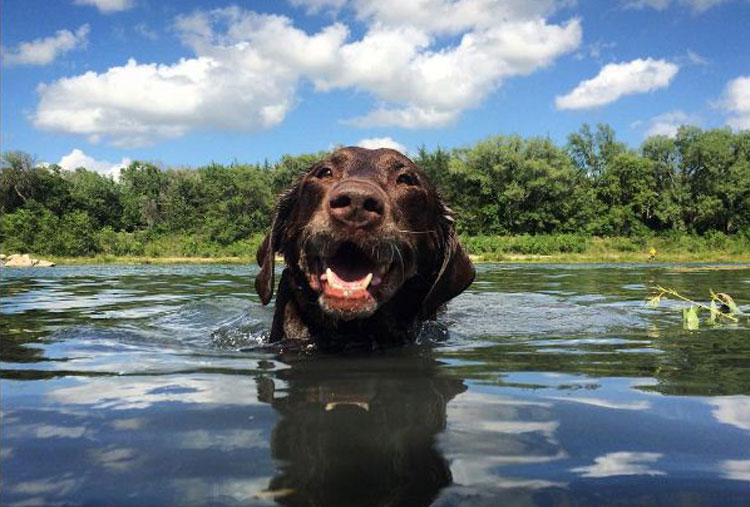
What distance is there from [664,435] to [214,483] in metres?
1.69

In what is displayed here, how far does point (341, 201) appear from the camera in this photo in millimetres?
3992

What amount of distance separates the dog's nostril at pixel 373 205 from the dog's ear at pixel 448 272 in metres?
1.29

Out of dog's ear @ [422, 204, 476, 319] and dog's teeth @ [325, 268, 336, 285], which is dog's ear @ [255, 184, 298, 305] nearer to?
dog's teeth @ [325, 268, 336, 285]

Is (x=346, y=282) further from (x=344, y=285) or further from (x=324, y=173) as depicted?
(x=324, y=173)

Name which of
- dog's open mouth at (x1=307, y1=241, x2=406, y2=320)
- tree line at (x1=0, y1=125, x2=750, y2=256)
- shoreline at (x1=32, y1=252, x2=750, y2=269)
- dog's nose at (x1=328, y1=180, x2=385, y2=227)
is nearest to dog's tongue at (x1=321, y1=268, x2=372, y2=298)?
dog's open mouth at (x1=307, y1=241, x2=406, y2=320)

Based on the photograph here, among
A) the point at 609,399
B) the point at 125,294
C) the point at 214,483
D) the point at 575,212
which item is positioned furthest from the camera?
the point at 575,212

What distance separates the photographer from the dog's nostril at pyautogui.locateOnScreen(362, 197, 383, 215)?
13.2 ft

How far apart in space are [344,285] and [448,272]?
1318 millimetres

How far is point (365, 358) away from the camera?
14.3 feet

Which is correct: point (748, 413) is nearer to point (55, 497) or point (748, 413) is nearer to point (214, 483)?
point (214, 483)

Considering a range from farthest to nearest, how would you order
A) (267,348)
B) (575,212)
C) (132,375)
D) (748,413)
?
(575,212), (267,348), (132,375), (748,413)

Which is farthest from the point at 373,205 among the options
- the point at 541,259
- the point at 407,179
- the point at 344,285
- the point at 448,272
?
the point at 541,259

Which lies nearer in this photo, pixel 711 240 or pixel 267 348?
pixel 267 348

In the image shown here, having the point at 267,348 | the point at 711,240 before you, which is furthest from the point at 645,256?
the point at 267,348
